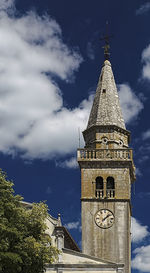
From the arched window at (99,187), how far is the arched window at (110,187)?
1.69 ft

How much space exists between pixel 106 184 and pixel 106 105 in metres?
8.11

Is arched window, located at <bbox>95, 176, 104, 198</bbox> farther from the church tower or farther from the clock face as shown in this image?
the clock face

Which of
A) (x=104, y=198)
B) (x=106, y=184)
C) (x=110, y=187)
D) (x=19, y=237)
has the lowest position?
(x=19, y=237)

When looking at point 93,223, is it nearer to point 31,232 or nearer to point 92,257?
point 92,257

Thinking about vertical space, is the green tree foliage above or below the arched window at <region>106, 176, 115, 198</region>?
below

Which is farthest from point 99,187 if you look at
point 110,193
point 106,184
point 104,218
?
point 104,218

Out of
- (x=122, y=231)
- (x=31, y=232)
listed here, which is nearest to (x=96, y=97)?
(x=122, y=231)

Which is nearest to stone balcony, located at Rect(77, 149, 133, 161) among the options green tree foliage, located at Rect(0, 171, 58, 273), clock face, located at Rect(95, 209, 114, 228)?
clock face, located at Rect(95, 209, 114, 228)

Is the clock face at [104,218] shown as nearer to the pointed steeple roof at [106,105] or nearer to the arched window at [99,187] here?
the arched window at [99,187]

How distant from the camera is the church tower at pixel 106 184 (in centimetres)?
4653

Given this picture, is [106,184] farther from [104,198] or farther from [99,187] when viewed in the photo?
[104,198]

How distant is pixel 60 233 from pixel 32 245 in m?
12.9

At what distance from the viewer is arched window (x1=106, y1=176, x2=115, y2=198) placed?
158 feet

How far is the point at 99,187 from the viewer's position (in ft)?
160
